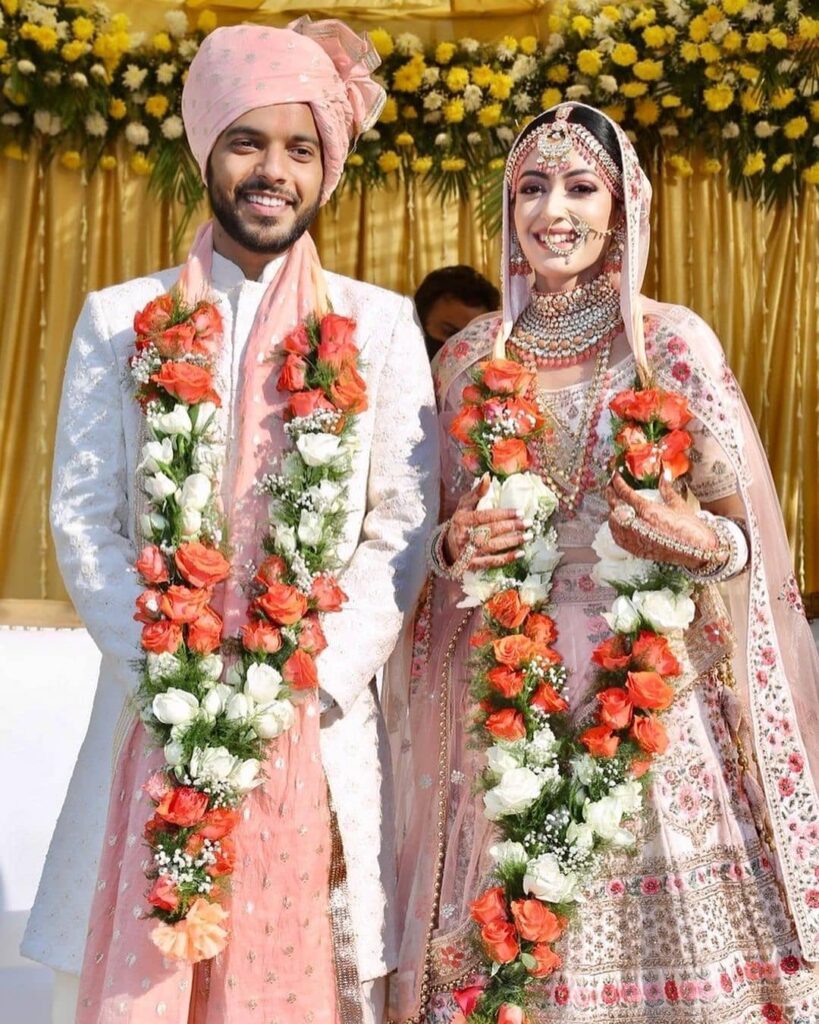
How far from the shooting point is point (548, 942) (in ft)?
9.15

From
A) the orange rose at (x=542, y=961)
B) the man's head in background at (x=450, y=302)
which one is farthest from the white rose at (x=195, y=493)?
the man's head in background at (x=450, y=302)

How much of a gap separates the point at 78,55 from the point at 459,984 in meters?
4.04

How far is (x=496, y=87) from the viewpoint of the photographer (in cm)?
580

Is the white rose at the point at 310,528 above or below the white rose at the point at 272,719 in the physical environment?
above

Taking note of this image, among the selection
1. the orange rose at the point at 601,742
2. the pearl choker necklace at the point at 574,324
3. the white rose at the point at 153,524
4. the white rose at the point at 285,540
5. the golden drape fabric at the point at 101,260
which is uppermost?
the golden drape fabric at the point at 101,260

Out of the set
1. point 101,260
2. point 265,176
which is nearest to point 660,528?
point 265,176

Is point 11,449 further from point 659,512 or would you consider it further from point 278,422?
point 659,512

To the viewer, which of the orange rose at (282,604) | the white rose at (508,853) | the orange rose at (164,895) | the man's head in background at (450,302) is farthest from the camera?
the man's head in background at (450,302)

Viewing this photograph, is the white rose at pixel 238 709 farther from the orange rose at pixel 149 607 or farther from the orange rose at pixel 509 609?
the orange rose at pixel 509 609

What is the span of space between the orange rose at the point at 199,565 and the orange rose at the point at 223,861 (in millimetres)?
443

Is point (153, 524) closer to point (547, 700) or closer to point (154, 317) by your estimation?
point (154, 317)

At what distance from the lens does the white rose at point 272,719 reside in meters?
2.66

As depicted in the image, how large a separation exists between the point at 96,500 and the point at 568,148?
1.15 metres

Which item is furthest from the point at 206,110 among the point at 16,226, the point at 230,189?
the point at 16,226
